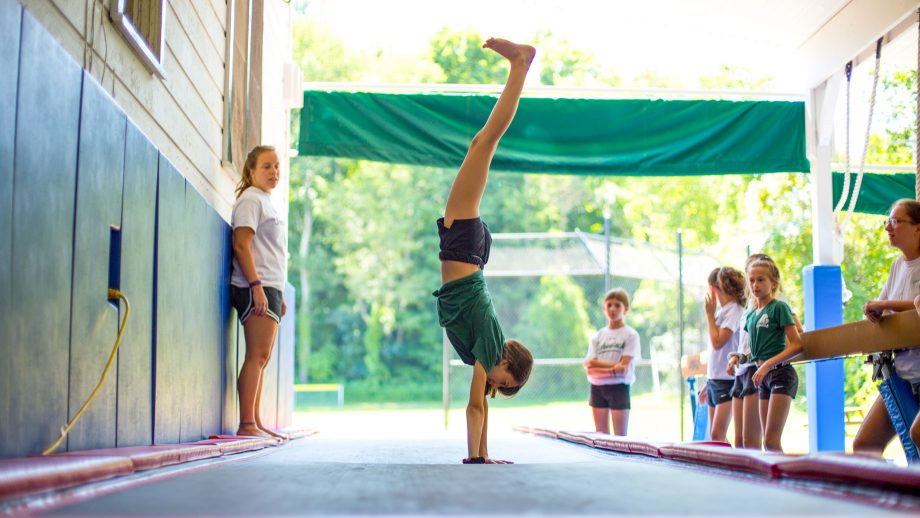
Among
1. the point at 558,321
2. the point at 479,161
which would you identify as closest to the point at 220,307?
the point at 479,161

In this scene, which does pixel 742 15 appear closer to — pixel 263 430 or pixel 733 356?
pixel 733 356

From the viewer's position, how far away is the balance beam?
3535 mm

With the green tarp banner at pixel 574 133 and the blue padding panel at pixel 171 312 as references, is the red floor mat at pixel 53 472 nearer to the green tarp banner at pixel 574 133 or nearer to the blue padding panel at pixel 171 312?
the blue padding panel at pixel 171 312

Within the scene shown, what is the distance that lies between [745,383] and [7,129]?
3.95m

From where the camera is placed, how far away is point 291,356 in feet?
27.0

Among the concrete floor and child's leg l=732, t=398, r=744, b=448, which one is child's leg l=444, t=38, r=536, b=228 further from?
child's leg l=732, t=398, r=744, b=448

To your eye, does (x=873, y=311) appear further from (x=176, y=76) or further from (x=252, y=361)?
(x=176, y=76)

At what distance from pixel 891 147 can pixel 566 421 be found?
6.10 m

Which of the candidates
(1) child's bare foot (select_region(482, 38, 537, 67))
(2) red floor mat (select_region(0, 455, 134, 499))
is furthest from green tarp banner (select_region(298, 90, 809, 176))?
(2) red floor mat (select_region(0, 455, 134, 499))

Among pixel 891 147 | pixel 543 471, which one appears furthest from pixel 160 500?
pixel 891 147

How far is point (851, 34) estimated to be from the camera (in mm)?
5973

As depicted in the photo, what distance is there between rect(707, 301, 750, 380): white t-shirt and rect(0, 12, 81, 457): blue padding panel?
398 cm

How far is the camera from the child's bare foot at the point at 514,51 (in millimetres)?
4082

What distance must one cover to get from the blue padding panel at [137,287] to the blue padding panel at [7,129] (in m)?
0.91
